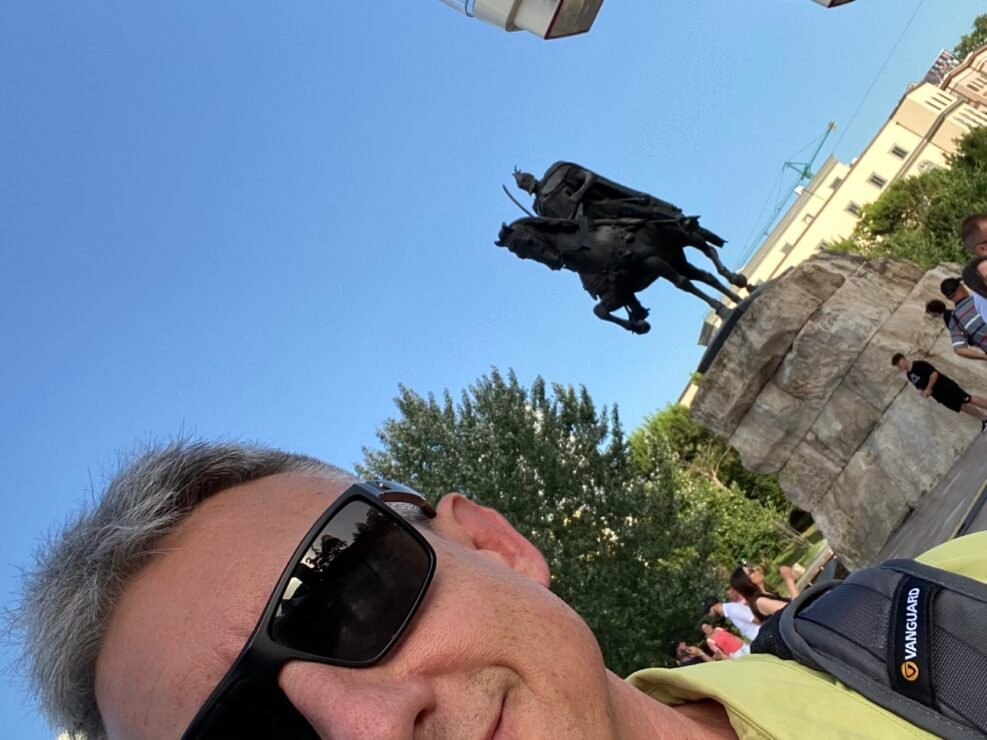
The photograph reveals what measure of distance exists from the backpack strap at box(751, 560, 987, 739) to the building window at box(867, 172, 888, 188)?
43.4 m

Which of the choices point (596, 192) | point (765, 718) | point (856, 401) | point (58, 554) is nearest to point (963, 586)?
point (765, 718)

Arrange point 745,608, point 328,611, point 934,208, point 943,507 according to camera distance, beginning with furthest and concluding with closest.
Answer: point 934,208
point 745,608
point 943,507
point 328,611

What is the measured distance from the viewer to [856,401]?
26.7ft

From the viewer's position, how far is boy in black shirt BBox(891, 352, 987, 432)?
652 centimetres

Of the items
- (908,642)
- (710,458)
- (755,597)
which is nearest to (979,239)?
(755,597)

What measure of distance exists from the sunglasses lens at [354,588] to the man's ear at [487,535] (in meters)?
0.38

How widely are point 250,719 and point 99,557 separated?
638mm

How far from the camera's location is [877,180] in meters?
38.9

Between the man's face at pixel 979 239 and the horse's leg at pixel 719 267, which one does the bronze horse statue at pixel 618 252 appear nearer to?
the horse's leg at pixel 719 267

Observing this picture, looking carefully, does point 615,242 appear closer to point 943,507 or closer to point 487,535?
point 943,507

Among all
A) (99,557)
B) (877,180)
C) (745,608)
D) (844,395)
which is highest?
(877,180)

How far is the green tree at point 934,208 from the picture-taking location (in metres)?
21.9

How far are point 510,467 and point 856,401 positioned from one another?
7997 mm

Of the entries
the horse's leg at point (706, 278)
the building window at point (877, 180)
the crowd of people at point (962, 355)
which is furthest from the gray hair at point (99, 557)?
the building window at point (877, 180)
